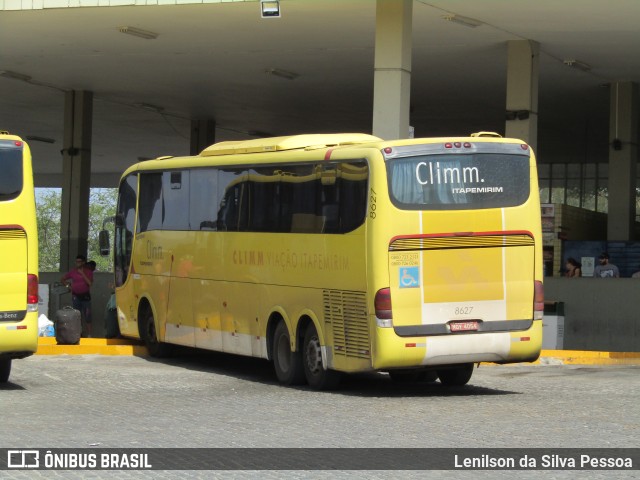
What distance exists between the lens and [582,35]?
84.9ft

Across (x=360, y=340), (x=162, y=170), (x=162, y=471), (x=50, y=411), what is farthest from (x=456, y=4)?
(x=162, y=471)

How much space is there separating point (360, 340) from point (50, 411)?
3.99 meters

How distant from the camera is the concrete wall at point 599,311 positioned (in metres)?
25.5

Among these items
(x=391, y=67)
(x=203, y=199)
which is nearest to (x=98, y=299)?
(x=391, y=67)

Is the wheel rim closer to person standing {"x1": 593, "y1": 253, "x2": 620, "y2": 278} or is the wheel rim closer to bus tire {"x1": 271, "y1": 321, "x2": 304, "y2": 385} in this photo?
bus tire {"x1": 271, "y1": 321, "x2": 304, "y2": 385}

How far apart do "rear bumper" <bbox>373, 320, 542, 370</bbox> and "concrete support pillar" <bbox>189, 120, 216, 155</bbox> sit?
2708cm

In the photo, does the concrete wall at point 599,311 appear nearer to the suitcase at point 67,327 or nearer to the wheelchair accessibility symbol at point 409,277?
the suitcase at point 67,327

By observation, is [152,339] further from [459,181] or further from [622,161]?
[622,161]

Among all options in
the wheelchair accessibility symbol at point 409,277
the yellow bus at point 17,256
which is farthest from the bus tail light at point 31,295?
the wheelchair accessibility symbol at point 409,277

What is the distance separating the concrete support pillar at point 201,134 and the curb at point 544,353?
19.9 meters

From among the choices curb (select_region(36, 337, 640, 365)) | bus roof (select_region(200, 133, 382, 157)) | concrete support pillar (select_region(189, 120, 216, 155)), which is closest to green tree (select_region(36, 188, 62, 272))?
concrete support pillar (select_region(189, 120, 216, 155))

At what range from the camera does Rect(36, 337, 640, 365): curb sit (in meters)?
22.3

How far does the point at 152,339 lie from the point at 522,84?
9.61 m

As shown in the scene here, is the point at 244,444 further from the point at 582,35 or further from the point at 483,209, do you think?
the point at 582,35
